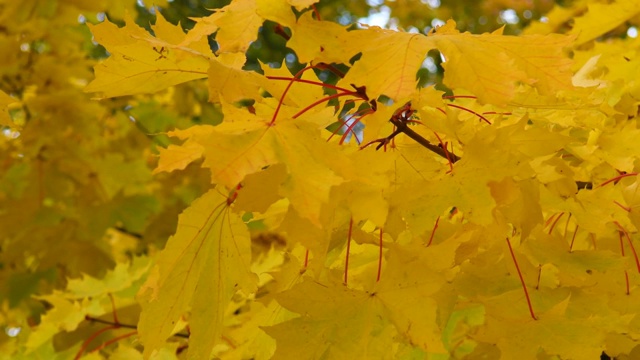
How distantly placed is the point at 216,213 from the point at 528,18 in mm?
3663

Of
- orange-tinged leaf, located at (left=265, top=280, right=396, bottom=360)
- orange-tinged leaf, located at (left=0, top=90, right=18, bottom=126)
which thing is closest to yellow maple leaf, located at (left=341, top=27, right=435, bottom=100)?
orange-tinged leaf, located at (left=265, top=280, right=396, bottom=360)

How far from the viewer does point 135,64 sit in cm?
90

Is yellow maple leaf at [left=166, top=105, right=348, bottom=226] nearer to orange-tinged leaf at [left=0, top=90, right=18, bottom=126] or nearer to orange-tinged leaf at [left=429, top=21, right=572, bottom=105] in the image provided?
orange-tinged leaf at [left=429, top=21, right=572, bottom=105]

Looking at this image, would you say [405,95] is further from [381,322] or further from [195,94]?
[195,94]

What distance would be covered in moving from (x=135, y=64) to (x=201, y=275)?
27cm

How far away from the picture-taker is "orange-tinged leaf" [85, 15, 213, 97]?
0.89m

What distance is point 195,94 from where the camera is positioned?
293 centimetres

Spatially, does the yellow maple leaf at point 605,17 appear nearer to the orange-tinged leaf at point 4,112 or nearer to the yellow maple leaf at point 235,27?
the yellow maple leaf at point 235,27

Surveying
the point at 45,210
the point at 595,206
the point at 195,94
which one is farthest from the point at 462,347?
the point at 195,94

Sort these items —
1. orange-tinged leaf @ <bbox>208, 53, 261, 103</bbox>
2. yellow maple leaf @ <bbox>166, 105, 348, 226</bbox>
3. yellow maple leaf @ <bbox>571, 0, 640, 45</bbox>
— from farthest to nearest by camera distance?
1. yellow maple leaf @ <bbox>571, 0, 640, 45</bbox>
2. orange-tinged leaf @ <bbox>208, 53, 261, 103</bbox>
3. yellow maple leaf @ <bbox>166, 105, 348, 226</bbox>

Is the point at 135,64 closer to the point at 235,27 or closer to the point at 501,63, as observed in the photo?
the point at 235,27

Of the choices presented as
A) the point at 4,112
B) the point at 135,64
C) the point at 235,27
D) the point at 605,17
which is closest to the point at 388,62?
the point at 235,27

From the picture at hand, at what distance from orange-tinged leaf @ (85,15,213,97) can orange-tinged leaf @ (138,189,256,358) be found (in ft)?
0.52

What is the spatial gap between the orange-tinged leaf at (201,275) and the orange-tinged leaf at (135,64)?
159 mm
